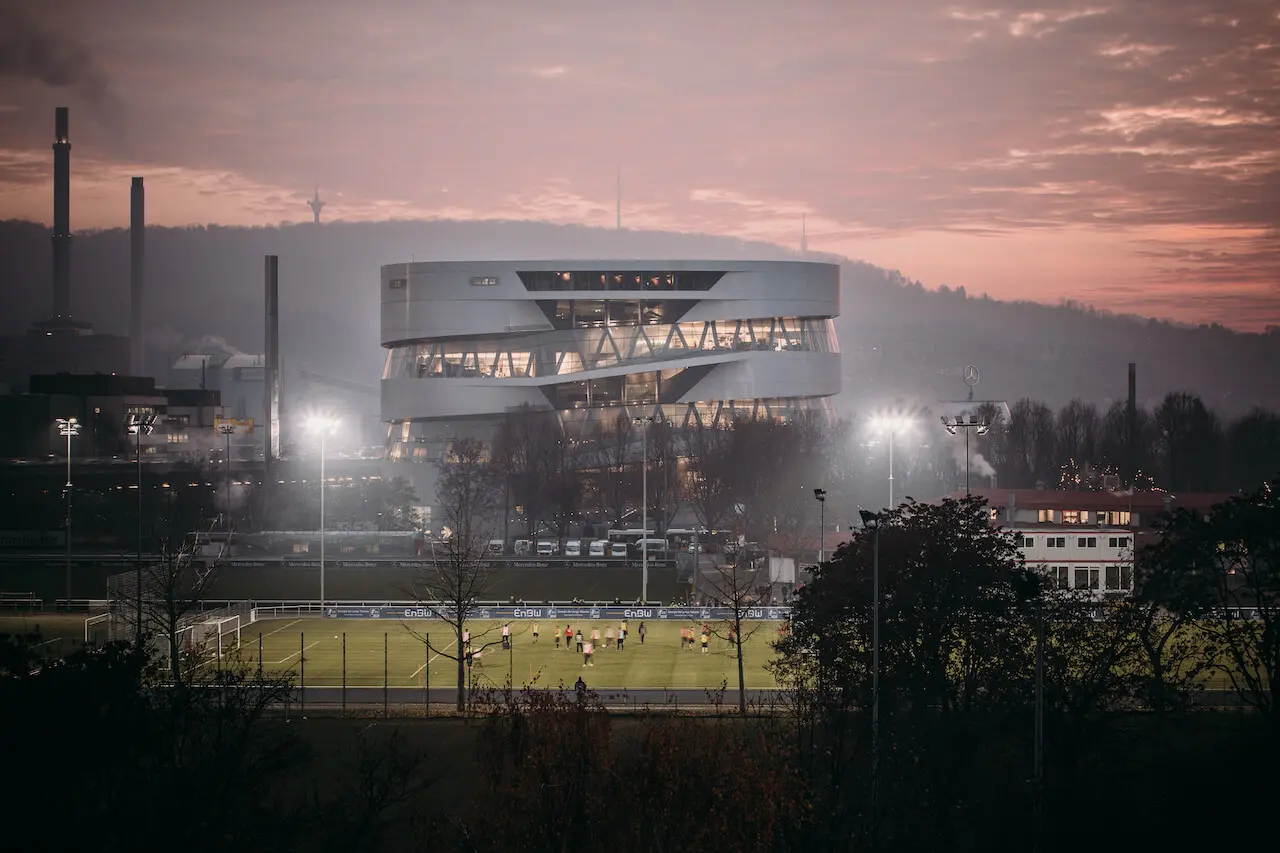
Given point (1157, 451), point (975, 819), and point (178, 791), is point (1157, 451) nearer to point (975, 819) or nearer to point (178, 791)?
point (975, 819)

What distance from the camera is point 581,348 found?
115 metres

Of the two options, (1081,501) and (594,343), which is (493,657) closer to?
(1081,501)

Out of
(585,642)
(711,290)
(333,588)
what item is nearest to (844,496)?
(711,290)

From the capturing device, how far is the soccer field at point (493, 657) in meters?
41.9

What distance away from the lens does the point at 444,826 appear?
24.9 m

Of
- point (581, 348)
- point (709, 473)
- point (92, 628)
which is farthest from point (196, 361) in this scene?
point (92, 628)

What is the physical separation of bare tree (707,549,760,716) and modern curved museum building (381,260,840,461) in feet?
148

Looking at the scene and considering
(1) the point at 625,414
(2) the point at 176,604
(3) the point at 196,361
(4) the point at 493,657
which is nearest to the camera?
(2) the point at 176,604

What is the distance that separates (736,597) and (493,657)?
949cm

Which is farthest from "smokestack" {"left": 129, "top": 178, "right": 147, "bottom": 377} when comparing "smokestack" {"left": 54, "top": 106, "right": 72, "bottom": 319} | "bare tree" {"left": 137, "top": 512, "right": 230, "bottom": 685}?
"bare tree" {"left": 137, "top": 512, "right": 230, "bottom": 685}

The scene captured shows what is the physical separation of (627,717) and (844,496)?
56974 mm

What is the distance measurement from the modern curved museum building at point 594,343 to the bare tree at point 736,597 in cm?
4523

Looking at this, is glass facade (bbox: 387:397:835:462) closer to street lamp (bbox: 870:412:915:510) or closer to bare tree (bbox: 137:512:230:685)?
street lamp (bbox: 870:412:915:510)

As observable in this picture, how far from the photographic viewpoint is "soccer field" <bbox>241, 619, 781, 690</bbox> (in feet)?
137
